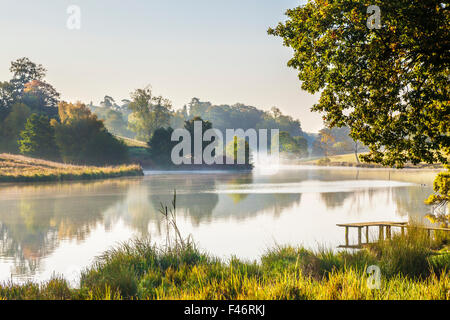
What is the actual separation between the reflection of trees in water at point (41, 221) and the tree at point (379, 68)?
8439mm

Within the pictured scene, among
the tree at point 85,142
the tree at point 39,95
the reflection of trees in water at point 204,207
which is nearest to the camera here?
the reflection of trees in water at point 204,207

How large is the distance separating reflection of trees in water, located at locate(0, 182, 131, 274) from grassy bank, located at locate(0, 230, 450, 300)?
3.18 meters

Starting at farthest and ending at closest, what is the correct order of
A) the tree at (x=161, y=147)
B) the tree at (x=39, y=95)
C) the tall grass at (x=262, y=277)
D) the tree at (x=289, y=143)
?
the tree at (x=289, y=143) < the tree at (x=39, y=95) < the tree at (x=161, y=147) < the tall grass at (x=262, y=277)

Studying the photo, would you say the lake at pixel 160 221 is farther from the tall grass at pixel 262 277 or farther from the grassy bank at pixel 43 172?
the grassy bank at pixel 43 172

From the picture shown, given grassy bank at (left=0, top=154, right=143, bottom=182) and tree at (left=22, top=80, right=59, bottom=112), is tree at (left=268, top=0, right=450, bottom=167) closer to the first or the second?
grassy bank at (left=0, top=154, right=143, bottom=182)

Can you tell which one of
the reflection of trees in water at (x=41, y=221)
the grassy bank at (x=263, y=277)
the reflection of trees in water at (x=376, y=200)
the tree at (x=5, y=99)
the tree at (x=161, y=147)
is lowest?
the reflection of trees in water at (x=376, y=200)

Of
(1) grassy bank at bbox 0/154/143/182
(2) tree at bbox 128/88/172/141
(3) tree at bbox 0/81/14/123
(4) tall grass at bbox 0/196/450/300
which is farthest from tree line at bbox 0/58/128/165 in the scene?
(4) tall grass at bbox 0/196/450/300

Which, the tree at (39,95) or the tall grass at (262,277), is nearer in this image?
the tall grass at (262,277)

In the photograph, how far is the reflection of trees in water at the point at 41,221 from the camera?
13.0m

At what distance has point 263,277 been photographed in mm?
8031

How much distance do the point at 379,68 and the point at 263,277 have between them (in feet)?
18.9

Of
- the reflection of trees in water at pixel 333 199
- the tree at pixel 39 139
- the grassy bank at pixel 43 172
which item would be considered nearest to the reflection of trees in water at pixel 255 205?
the reflection of trees in water at pixel 333 199

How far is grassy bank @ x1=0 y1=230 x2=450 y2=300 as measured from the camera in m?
6.41

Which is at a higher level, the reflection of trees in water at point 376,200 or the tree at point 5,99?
the tree at point 5,99
